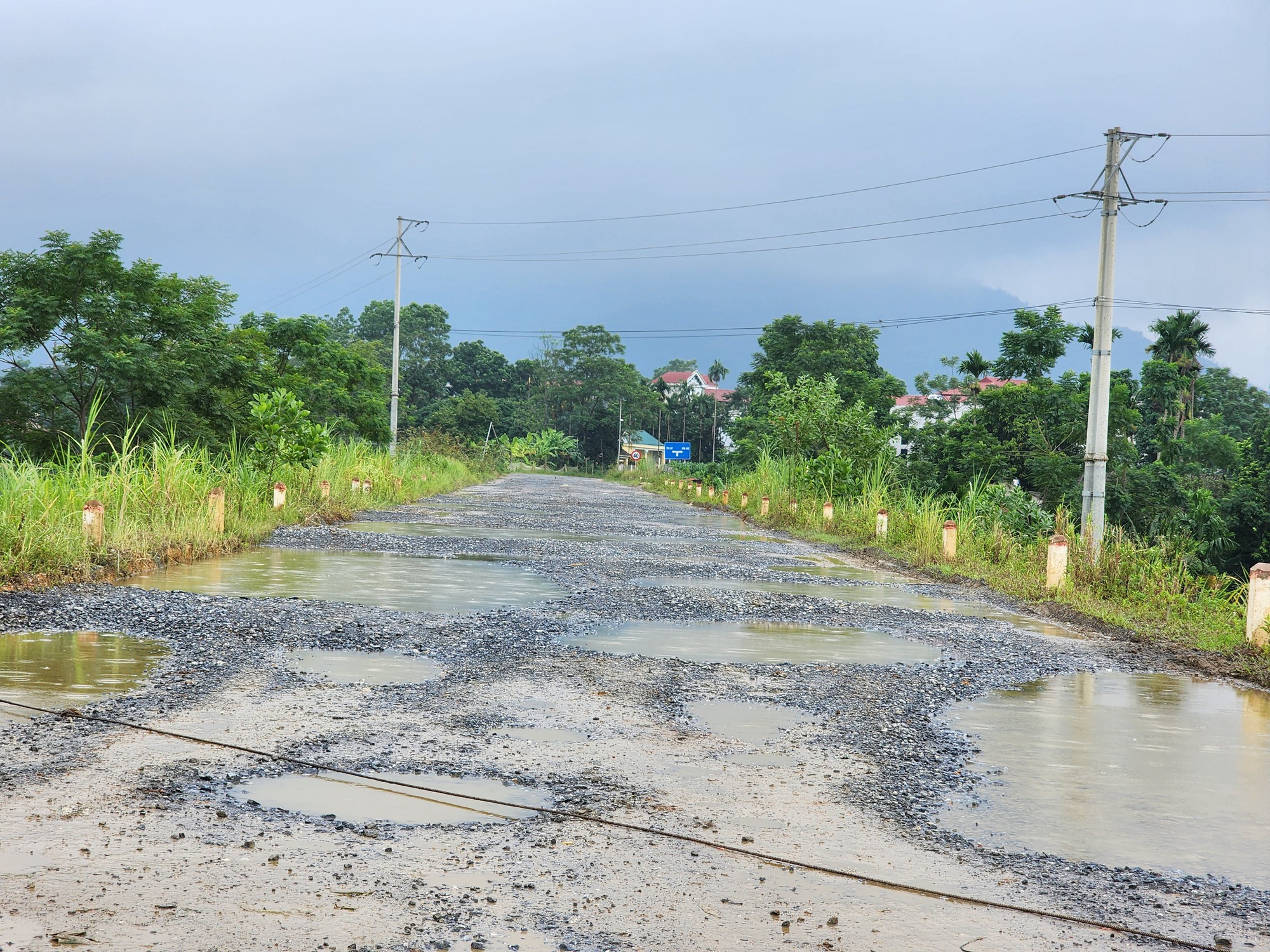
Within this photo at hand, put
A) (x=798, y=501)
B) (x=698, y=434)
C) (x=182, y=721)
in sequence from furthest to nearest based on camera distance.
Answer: (x=698, y=434), (x=798, y=501), (x=182, y=721)

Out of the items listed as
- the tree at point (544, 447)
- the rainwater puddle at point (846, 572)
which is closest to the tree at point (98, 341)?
the rainwater puddle at point (846, 572)

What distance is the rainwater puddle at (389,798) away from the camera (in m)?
4.25

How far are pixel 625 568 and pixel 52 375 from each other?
44.6 ft

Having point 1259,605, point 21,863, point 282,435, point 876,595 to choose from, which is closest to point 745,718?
point 21,863

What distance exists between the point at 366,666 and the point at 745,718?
259 centimetres

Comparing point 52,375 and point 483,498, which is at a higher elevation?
point 52,375

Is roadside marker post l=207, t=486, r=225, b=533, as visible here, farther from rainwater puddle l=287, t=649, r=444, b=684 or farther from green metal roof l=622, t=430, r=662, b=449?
green metal roof l=622, t=430, r=662, b=449

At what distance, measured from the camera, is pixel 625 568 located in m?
14.6

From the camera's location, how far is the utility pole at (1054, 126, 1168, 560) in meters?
15.2

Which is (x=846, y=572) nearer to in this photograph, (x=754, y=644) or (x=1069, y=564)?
(x=1069, y=564)

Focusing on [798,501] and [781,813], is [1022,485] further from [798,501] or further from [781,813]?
[781,813]

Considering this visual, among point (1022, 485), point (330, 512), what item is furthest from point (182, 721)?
point (1022, 485)

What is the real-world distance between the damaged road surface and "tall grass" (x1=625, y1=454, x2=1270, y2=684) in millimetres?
1111

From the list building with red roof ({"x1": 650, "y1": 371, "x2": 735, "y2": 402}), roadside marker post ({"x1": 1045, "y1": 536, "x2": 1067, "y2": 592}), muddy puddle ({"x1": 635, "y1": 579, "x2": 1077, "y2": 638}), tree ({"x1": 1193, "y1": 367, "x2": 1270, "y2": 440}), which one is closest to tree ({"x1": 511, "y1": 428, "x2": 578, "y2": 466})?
building with red roof ({"x1": 650, "y1": 371, "x2": 735, "y2": 402})
